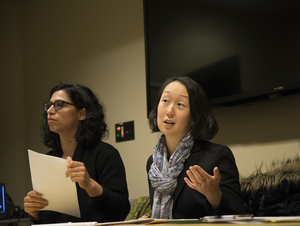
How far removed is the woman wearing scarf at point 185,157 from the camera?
162 centimetres

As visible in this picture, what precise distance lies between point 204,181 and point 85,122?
1122 mm

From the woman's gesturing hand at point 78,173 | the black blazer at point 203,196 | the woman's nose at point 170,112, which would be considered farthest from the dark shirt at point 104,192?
the woman's nose at point 170,112

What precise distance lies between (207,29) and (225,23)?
15 centimetres

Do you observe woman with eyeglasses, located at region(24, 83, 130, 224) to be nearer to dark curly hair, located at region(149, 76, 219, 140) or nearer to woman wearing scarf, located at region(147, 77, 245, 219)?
woman wearing scarf, located at region(147, 77, 245, 219)

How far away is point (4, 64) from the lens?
173 inches

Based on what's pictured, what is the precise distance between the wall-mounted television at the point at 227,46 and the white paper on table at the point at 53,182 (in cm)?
112

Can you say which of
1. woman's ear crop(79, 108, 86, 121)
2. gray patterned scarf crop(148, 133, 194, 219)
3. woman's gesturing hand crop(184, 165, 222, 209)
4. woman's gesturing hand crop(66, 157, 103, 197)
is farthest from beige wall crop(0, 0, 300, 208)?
woman's gesturing hand crop(66, 157, 103, 197)

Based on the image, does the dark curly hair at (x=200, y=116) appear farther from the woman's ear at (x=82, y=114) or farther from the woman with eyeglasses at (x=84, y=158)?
the woman's ear at (x=82, y=114)

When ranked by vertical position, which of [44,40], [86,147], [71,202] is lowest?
[71,202]

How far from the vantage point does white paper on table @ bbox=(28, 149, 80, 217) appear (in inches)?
64.9

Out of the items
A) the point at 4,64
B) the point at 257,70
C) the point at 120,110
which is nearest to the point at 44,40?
the point at 4,64

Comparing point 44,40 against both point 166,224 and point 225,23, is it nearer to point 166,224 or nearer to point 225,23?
point 225,23

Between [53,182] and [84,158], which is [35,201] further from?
[84,158]

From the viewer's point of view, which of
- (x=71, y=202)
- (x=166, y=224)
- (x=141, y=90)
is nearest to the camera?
(x=166, y=224)
